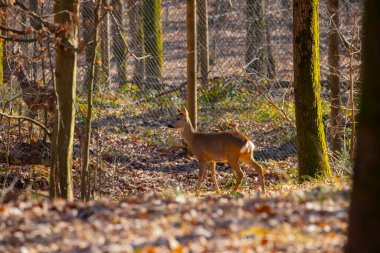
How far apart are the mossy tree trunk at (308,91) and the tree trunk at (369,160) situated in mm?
6813

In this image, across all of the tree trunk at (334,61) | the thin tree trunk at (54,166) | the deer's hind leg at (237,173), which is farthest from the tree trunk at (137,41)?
the thin tree trunk at (54,166)

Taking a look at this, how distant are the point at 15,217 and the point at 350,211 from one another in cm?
311

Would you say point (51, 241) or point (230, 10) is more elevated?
point (230, 10)

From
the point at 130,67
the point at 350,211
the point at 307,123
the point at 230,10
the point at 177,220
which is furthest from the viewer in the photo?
the point at 130,67

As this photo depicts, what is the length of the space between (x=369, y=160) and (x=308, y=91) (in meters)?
7.07

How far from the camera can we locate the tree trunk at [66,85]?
9125 millimetres

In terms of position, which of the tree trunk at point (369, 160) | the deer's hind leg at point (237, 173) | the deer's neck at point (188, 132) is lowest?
the deer's hind leg at point (237, 173)

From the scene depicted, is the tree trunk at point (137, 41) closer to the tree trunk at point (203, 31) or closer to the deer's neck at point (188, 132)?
the tree trunk at point (203, 31)

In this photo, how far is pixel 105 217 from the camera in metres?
6.42

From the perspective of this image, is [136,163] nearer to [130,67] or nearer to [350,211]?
[130,67]

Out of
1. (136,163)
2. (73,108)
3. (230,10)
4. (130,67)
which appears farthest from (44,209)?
(130,67)

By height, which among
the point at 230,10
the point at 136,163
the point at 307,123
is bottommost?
the point at 136,163

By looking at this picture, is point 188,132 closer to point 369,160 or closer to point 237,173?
point 237,173

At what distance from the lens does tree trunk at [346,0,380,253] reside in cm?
447
